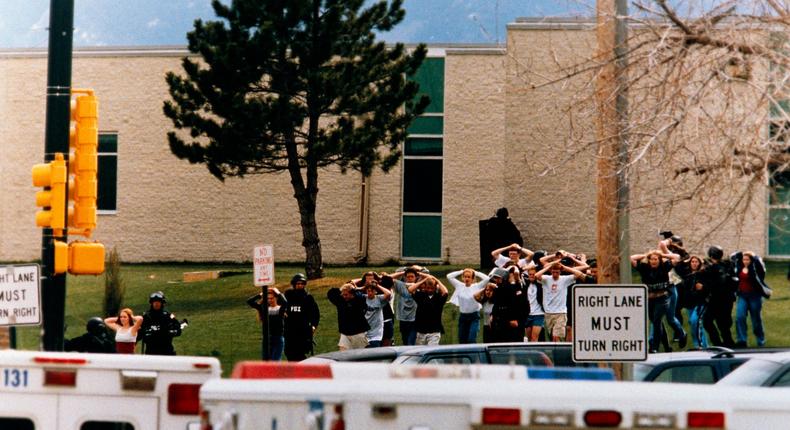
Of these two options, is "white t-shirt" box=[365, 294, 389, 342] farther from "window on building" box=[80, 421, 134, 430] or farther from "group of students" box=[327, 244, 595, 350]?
"window on building" box=[80, 421, 134, 430]

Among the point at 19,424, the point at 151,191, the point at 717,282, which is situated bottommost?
the point at 19,424

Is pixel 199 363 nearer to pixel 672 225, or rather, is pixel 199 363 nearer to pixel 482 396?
pixel 482 396

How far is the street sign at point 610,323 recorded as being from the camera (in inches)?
452

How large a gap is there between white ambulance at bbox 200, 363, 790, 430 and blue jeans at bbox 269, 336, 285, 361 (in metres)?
15.0

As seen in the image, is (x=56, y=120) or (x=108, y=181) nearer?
(x=56, y=120)

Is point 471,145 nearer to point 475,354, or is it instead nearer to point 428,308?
point 428,308

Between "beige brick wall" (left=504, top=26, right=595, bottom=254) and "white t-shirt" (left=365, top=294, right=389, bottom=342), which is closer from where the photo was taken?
"white t-shirt" (left=365, top=294, right=389, bottom=342)

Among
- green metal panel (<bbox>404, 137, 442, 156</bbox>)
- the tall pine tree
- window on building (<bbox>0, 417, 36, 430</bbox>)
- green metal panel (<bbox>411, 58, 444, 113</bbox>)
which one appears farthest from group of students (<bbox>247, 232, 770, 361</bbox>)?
green metal panel (<bbox>404, 137, 442, 156</bbox>)

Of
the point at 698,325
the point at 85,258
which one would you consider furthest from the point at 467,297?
the point at 85,258

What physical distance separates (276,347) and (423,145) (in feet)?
53.0

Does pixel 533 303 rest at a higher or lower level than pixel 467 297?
lower

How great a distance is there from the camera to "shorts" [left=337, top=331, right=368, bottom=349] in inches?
777

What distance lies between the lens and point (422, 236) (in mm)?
36062

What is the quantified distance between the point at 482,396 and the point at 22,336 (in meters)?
23.3
